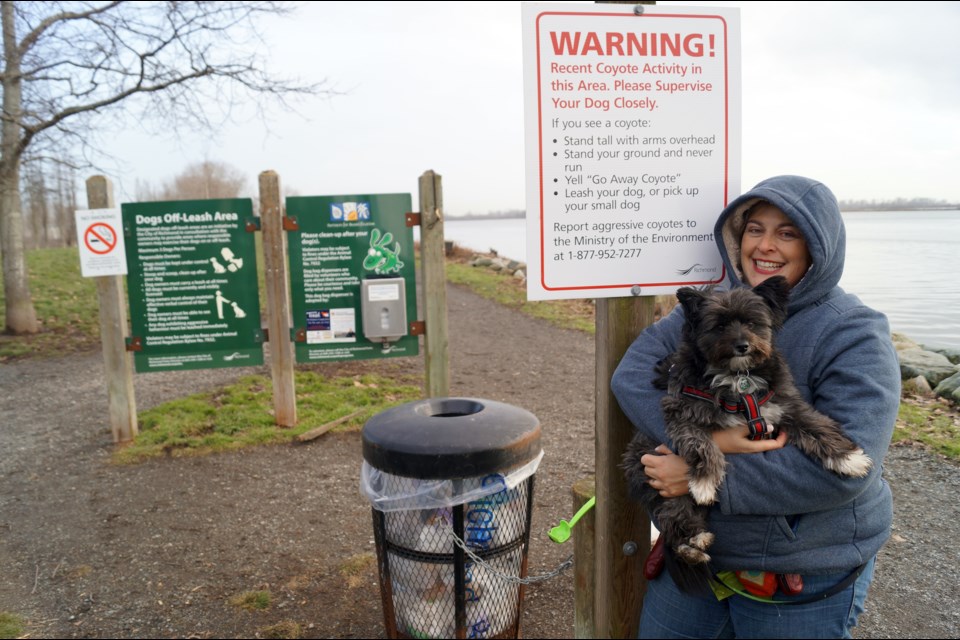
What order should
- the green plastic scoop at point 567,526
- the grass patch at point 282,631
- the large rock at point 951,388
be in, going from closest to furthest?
the green plastic scoop at point 567,526, the grass patch at point 282,631, the large rock at point 951,388

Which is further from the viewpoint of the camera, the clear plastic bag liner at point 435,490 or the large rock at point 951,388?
the large rock at point 951,388

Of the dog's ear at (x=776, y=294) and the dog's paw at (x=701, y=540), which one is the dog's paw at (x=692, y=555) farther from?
the dog's ear at (x=776, y=294)

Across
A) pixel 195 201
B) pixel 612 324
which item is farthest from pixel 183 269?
pixel 612 324

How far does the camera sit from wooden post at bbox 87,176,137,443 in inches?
247

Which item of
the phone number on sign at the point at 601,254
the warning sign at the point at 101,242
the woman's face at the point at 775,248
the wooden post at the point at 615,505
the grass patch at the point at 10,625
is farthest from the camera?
the warning sign at the point at 101,242

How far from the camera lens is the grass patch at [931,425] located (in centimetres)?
459

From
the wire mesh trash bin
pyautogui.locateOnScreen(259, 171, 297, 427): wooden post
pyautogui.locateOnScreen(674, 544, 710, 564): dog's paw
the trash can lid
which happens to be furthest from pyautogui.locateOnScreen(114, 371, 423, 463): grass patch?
pyautogui.locateOnScreen(674, 544, 710, 564): dog's paw

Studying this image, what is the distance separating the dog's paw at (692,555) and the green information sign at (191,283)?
5412 millimetres

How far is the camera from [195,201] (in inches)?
253

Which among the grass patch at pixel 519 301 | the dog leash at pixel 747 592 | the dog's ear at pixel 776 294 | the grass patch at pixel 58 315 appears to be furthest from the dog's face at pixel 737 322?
the grass patch at pixel 519 301

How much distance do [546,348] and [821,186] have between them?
873 cm

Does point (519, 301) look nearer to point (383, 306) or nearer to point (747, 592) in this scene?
point (383, 306)

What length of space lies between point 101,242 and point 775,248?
20.0ft

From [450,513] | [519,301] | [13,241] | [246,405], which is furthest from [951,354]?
[13,241]
